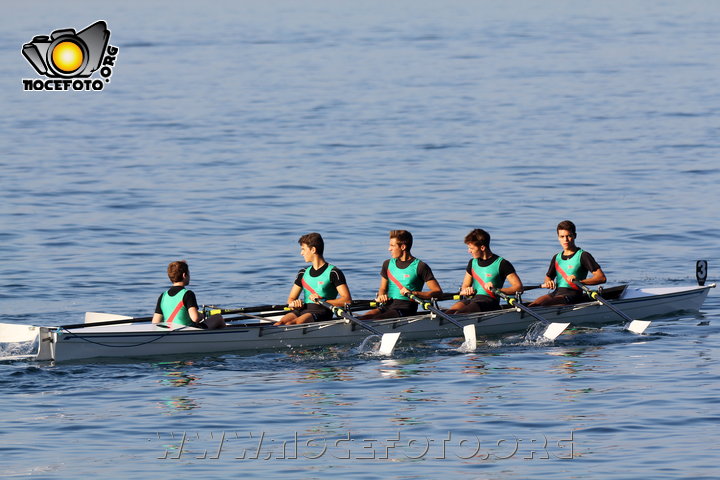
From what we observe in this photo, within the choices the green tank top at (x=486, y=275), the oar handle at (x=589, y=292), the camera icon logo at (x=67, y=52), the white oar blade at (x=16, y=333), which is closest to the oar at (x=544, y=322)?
the green tank top at (x=486, y=275)

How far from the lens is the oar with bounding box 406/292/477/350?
21016 millimetres

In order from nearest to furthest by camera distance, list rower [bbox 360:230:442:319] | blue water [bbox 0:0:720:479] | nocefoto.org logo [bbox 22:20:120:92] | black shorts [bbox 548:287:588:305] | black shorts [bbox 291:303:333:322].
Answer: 1. blue water [bbox 0:0:720:479]
2. black shorts [bbox 291:303:333:322]
3. rower [bbox 360:230:442:319]
4. black shorts [bbox 548:287:588:305]
5. nocefoto.org logo [bbox 22:20:120:92]

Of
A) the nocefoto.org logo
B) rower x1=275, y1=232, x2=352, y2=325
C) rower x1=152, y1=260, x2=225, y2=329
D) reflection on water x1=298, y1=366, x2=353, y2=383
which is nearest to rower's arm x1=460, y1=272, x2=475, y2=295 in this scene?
rower x1=275, y1=232, x2=352, y2=325

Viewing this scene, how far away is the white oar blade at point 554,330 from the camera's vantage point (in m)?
21.5

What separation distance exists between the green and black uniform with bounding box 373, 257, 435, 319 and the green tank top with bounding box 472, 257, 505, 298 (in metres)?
0.92

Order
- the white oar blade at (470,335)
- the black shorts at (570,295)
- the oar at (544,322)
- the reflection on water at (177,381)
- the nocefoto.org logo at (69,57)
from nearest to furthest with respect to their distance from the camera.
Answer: the reflection on water at (177,381)
the white oar blade at (470,335)
the oar at (544,322)
the black shorts at (570,295)
the nocefoto.org logo at (69,57)

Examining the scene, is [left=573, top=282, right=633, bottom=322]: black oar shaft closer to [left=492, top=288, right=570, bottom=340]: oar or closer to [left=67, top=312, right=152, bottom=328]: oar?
[left=492, top=288, right=570, bottom=340]: oar

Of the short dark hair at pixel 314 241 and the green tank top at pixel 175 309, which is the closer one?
the green tank top at pixel 175 309

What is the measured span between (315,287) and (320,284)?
4.4 inches

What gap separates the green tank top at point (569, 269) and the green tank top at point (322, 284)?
4148mm

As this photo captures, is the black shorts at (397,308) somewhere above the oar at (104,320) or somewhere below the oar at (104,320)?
above

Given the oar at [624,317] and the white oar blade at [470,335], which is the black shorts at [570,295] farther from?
the white oar blade at [470,335]

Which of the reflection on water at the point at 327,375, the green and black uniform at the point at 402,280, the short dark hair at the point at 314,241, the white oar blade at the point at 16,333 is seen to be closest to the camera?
the reflection on water at the point at 327,375

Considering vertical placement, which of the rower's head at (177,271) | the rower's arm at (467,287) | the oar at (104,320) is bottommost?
the oar at (104,320)
